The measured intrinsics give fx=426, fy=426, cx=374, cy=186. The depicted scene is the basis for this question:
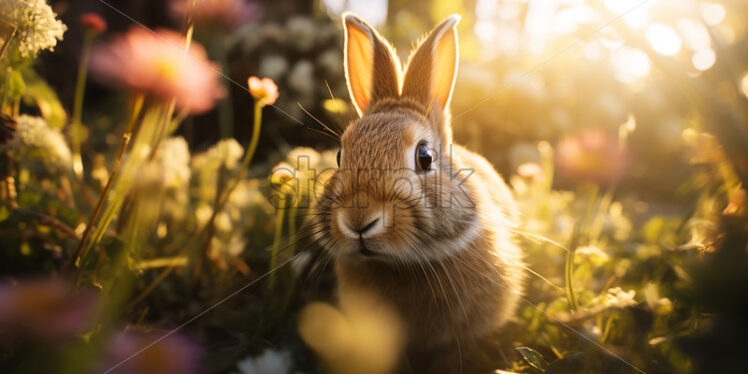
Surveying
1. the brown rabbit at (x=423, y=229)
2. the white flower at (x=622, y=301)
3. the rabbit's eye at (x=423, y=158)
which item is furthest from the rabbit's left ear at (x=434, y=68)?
the white flower at (x=622, y=301)

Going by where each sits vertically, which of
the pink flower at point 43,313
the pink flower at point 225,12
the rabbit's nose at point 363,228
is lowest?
the pink flower at point 43,313

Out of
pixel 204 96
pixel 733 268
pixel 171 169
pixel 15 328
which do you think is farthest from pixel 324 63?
pixel 733 268

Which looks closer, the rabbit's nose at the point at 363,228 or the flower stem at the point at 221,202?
the rabbit's nose at the point at 363,228

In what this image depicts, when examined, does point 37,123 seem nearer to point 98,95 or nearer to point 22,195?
point 22,195

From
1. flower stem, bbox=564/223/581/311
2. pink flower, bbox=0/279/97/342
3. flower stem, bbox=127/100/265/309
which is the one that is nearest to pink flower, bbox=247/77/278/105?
flower stem, bbox=127/100/265/309

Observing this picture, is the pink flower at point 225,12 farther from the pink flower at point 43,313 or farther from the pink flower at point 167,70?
the pink flower at point 43,313

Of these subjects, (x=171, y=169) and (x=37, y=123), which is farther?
(x=171, y=169)

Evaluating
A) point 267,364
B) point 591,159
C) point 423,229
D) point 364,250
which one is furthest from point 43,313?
point 591,159

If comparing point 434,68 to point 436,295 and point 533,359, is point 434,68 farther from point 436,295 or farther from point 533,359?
point 533,359
